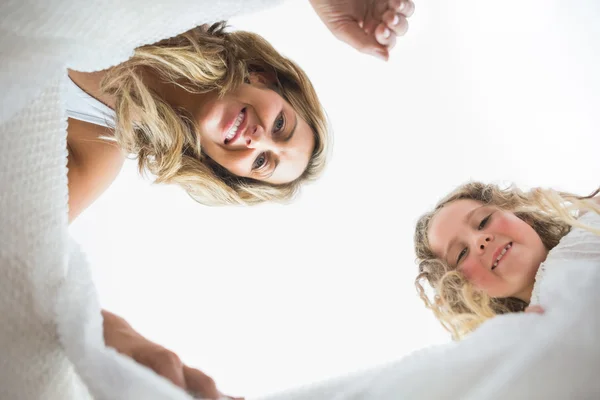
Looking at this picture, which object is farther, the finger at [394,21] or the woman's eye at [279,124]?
the woman's eye at [279,124]

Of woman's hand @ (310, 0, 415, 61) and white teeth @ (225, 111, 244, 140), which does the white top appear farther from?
white teeth @ (225, 111, 244, 140)

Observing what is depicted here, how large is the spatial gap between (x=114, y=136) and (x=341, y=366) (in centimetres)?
81

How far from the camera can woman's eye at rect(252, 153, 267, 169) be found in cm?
126

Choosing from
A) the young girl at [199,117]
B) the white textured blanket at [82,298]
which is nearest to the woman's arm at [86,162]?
the young girl at [199,117]

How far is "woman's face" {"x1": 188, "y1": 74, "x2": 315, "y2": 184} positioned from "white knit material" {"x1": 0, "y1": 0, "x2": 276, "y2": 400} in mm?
426

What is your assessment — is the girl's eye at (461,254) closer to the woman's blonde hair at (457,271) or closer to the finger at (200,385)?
the woman's blonde hair at (457,271)

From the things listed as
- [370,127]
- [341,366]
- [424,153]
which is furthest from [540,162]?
[341,366]

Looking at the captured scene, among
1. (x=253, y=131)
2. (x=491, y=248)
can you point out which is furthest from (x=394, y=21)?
(x=491, y=248)

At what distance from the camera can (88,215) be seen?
1512 millimetres

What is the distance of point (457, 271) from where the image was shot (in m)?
1.23

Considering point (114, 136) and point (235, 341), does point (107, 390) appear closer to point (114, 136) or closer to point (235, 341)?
point (114, 136)

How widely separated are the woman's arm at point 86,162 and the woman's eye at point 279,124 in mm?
404

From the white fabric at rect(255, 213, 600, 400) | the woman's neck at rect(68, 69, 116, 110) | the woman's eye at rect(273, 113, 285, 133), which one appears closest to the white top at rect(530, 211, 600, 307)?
the white fabric at rect(255, 213, 600, 400)

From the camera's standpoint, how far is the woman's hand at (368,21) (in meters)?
0.83
